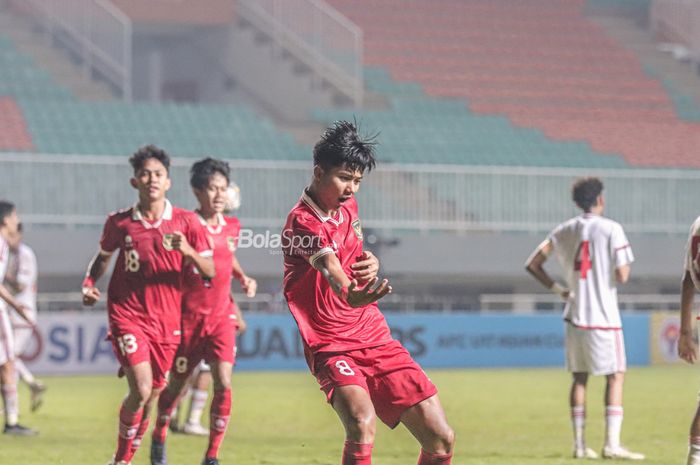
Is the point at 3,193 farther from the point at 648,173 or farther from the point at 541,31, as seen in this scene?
the point at 541,31

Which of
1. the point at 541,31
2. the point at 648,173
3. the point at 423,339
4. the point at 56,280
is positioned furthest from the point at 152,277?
the point at 541,31

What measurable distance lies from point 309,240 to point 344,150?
0.45 meters

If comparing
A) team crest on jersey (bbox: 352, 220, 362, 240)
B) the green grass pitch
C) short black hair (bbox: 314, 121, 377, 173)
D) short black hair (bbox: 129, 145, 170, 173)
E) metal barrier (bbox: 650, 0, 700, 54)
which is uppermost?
metal barrier (bbox: 650, 0, 700, 54)

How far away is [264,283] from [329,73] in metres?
10.8

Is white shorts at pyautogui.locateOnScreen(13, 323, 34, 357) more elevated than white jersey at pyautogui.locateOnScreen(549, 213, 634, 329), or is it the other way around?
white jersey at pyautogui.locateOnScreen(549, 213, 634, 329)

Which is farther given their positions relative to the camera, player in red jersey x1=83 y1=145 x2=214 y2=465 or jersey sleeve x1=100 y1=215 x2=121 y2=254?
jersey sleeve x1=100 y1=215 x2=121 y2=254

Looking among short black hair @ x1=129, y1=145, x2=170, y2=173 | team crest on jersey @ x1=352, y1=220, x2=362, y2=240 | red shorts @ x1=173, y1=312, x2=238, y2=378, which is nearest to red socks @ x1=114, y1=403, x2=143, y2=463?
red shorts @ x1=173, y1=312, x2=238, y2=378

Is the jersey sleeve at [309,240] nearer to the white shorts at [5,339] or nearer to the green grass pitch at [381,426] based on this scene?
the green grass pitch at [381,426]

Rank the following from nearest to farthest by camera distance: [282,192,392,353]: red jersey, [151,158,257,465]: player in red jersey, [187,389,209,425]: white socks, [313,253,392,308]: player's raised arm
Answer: [313,253,392,308]: player's raised arm
[282,192,392,353]: red jersey
[151,158,257,465]: player in red jersey
[187,389,209,425]: white socks

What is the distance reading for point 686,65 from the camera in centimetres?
4172

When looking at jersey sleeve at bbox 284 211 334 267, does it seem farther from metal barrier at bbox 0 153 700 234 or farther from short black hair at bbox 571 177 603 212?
metal barrier at bbox 0 153 700 234

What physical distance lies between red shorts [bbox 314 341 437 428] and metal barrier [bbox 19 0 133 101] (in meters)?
28.0

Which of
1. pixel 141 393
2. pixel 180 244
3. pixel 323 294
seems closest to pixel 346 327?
pixel 323 294

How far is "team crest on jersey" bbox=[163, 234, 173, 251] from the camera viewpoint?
8961mm
